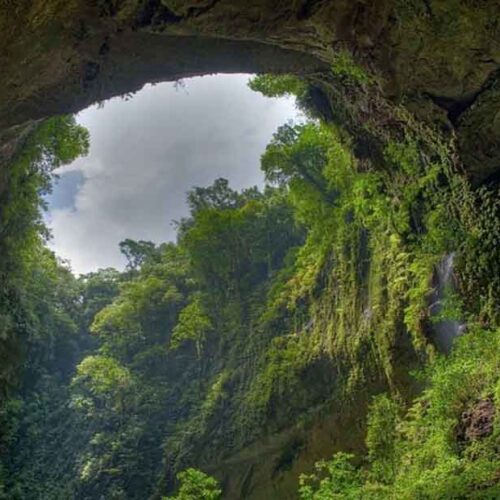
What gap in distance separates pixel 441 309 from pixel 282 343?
28.9 ft

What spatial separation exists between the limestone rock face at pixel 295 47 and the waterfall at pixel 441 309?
195 centimetres

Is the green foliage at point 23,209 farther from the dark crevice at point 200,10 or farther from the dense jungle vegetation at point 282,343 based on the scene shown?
the dark crevice at point 200,10

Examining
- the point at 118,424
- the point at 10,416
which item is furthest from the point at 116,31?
the point at 118,424

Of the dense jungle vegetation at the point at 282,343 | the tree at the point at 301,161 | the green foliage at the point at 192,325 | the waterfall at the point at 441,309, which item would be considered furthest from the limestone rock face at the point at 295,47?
the green foliage at the point at 192,325

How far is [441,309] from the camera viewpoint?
35.2 ft

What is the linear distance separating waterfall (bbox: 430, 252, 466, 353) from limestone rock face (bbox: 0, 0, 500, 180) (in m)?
1.95

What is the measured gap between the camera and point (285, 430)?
16.9m

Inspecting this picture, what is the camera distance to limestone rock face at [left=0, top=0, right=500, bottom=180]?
8.73 m

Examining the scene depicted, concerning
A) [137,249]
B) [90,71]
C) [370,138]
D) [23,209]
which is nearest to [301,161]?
[370,138]

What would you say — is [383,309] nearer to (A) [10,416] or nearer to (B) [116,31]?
(B) [116,31]

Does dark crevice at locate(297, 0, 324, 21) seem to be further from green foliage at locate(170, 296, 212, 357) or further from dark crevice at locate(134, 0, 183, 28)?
green foliage at locate(170, 296, 212, 357)

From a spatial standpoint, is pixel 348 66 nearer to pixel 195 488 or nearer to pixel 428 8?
pixel 428 8

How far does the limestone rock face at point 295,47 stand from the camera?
8727mm

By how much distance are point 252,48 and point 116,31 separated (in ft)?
11.0
